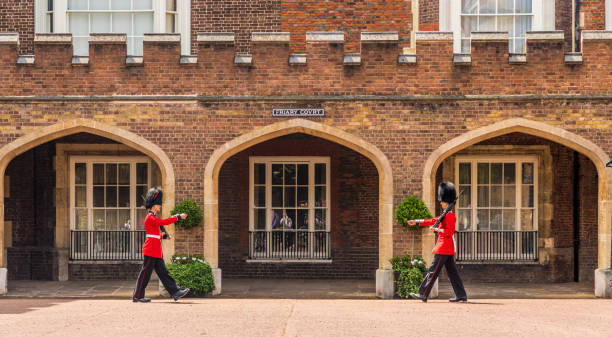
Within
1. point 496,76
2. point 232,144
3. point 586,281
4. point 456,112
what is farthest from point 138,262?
point 586,281

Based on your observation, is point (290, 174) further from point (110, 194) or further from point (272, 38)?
point (110, 194)

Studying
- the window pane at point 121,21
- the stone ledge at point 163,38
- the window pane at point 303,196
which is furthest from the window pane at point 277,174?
the window pane at point 121,21

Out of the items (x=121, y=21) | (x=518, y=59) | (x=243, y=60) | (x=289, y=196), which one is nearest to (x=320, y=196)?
(x=289, y=196)

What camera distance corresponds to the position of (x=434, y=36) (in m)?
12.0

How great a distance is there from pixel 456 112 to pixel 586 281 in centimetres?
A: 500

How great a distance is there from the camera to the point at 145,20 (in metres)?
14.1

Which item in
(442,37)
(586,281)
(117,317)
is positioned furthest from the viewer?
(586,281)

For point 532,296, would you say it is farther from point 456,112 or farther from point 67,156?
point 67,156

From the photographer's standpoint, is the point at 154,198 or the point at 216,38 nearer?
the point at 154,198

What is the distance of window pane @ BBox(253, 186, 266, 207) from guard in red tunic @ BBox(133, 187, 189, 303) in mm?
4251

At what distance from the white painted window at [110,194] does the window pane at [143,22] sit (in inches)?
106

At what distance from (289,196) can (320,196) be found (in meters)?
0.68

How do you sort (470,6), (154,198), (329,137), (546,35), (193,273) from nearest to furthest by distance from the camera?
(154,198), (193,273), (546,35), (329,137), (470,6)

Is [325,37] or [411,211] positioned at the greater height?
[325,37]
